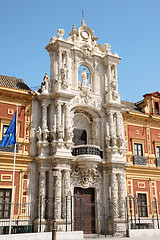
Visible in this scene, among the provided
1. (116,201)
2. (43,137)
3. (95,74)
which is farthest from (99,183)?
(95,74)

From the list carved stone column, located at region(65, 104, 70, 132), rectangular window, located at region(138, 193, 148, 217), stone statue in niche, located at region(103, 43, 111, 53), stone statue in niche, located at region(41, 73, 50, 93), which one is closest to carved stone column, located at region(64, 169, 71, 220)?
carved stone column, located at region(65, 104, 70, 132)

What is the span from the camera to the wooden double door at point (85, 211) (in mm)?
20562

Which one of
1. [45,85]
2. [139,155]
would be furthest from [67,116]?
[139,155]

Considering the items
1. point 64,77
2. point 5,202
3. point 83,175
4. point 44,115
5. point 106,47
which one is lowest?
point 5,202

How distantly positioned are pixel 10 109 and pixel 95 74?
808 centimetres

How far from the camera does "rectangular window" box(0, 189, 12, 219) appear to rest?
721 inches

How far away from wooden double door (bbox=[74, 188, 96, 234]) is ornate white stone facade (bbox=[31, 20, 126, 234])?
1.39 ft

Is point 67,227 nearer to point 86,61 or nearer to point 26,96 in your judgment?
point 26,96

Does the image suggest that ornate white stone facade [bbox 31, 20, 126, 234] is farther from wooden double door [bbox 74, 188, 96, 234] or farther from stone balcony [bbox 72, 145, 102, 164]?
wooden double door [bbox 74, 188, 96, 234]

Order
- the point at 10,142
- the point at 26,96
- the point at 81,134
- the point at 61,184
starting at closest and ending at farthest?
the point at 10,142 < the point at 61,184 < the point at 26,96 < the point at 81,134

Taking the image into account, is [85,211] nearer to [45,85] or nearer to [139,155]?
[139,155]

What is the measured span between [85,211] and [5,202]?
19.5 ft

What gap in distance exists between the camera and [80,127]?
23.7 m

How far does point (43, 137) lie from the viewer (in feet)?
A: 67.4
